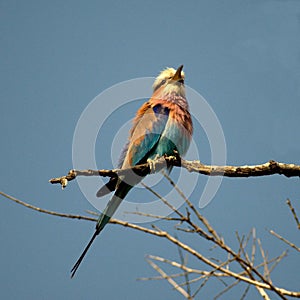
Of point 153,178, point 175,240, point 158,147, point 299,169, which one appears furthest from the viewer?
point 158,147

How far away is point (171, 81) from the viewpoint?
6648 mm

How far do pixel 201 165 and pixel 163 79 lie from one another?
2.86 metres

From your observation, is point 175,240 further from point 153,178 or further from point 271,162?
point 153,178

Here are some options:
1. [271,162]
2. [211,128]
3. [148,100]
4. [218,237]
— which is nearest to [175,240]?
[218,237]

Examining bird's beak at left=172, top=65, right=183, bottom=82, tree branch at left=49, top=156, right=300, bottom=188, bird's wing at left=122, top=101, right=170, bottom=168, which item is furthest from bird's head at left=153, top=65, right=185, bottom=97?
tree branch at left=49, top=156, right=300, bottom=188

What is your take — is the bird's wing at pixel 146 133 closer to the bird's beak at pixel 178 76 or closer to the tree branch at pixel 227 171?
the bird's beak at pixel 178 76

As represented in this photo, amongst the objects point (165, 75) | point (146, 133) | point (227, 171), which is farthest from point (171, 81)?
point (227, 171)

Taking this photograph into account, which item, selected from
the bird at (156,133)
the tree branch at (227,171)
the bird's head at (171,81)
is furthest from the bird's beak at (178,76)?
the tree branch at (227,171)

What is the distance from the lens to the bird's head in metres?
6.52

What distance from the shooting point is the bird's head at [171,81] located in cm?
652

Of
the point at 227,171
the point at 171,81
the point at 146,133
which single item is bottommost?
the point at 227,171

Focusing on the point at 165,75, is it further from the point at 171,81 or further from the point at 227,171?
the point at 227,171

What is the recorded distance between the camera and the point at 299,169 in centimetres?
356

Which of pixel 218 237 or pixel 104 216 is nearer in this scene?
pixel 218 237
